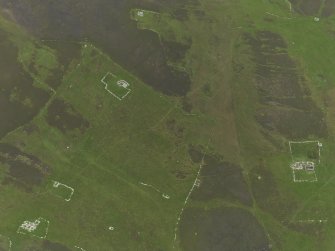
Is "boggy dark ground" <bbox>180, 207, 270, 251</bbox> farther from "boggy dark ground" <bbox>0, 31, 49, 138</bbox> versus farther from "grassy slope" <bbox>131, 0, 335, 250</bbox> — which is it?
"boggy dark ground" <bbox>0, 31, 49, 138</bbox>

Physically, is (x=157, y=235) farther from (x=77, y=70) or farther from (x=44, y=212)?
(x=77, y=70)

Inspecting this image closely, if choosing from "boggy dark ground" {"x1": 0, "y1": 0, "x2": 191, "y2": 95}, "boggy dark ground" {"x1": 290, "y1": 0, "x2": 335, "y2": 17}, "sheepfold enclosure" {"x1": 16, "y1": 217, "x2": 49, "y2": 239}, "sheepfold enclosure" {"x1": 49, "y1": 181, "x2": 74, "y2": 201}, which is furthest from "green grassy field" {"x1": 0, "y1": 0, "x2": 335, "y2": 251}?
"boggy dark ground" {"x1": 290, "y1": 0, "x2": 335, "y2": 17}

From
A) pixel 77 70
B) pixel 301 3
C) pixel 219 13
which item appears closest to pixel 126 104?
pixel 77 70

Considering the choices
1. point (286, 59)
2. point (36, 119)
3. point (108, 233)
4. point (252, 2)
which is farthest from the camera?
point (252, 2)

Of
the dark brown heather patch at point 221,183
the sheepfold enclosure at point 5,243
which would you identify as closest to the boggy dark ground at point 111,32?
the dark brown heather patch at point 221,183

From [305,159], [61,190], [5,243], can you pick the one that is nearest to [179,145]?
[61,190]
